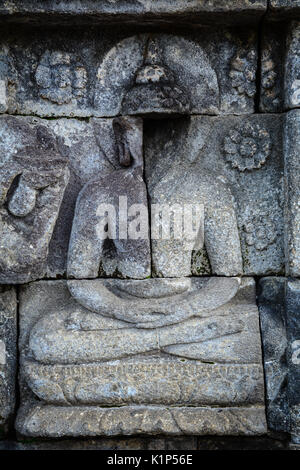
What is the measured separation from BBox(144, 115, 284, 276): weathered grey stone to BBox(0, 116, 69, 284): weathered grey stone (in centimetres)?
62

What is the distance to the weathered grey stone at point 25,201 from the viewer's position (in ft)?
10.4

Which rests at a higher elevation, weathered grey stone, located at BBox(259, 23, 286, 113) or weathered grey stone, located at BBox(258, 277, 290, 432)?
weathered grey stone, located at BBox(259, 23, 286, 113)

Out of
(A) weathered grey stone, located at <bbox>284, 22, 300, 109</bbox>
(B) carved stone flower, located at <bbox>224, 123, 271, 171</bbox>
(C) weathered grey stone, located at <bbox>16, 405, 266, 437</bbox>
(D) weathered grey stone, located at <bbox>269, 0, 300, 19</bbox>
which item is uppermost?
(D) weathered grey stone, located at <bbox>269, 0, 300, 19</bbox>

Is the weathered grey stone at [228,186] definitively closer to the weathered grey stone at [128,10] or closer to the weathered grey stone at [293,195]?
the weathered grey stone at [293,195]

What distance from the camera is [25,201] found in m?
3.17

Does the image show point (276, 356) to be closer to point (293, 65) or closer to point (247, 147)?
point (247, 147)

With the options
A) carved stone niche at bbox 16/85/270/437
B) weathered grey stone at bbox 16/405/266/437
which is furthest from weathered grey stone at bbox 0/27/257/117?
weathered grey stone at bbox 16/405/266/437

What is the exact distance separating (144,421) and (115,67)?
2.05 m

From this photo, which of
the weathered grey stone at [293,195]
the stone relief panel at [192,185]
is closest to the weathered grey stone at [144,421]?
the stone relief panel at [192,185]

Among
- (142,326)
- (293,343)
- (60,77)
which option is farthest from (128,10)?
(293,343)

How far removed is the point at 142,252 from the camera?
3377mm

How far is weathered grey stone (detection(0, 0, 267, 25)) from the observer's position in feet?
9.95

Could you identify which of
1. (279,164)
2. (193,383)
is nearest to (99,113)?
(279,164)

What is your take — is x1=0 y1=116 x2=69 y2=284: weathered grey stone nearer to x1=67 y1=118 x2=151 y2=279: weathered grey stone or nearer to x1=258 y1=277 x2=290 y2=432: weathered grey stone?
x1=67 y1=118 x2=151 y2=279: weathered grey stone
